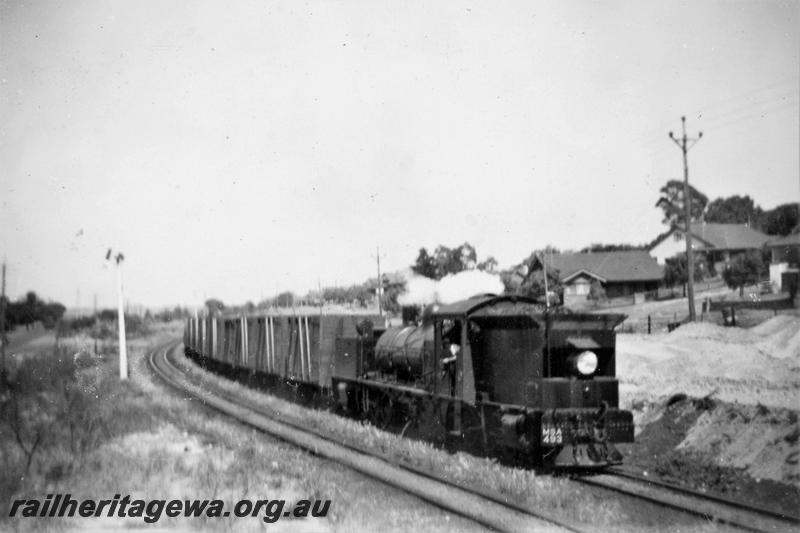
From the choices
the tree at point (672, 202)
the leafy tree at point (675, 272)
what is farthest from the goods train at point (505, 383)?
the tree at point (672, 202)

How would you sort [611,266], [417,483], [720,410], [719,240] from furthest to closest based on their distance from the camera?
[719,240] → [611,266] → [720,410] → [417,483]

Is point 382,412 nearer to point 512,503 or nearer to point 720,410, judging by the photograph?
point 512,503

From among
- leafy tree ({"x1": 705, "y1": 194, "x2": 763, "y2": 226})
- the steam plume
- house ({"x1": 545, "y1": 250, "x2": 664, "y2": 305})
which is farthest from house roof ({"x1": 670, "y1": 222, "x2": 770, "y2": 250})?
the steam plume

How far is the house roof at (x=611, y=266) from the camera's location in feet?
189

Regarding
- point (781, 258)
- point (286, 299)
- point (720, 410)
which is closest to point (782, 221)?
point (781, 258)

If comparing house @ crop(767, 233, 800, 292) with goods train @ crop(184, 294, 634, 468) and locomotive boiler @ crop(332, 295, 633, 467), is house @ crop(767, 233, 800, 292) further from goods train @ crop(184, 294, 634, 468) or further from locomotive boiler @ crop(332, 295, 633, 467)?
locomotive boiler @ crop(332, 295, 633, 467)

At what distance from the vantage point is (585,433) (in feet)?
33.8

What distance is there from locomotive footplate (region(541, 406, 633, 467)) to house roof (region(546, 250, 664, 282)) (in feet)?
150

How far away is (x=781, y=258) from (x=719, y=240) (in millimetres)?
24816

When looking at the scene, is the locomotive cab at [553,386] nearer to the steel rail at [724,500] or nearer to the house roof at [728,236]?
the steel rail at [724,500]

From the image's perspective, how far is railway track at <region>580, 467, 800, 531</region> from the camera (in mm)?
8203

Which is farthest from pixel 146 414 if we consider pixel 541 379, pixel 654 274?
pixel 654 274

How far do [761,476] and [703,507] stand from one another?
8.01ft

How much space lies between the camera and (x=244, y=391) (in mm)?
25156
